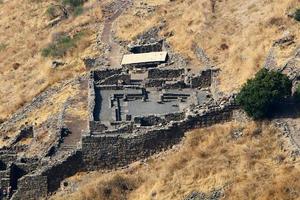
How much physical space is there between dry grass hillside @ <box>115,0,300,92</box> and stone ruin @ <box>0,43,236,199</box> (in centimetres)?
271

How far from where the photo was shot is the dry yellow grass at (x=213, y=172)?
32.5m

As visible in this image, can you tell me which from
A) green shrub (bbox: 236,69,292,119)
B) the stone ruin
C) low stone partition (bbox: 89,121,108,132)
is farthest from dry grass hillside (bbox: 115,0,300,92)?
low stone partition (bbox: 89,121,108,132)

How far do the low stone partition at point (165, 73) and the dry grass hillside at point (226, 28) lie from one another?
1839 mm

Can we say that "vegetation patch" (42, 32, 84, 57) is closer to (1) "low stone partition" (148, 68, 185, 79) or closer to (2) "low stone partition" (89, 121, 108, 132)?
(1) "low stone partition" (148, 68, 185, 79)

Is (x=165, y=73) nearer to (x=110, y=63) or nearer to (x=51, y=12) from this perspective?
(x=110, y=63)

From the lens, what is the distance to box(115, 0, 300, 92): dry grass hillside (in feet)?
153

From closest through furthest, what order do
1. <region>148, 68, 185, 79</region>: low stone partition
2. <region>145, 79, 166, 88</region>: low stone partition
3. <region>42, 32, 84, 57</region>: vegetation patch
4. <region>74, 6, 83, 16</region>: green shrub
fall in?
<region>145, 79, 166, 88</region>: low stone partition < <region>148, 68, 185, 79</region>: low stone partition < <region>42, 32, 84, 57</region>: vegetation patch < <region>74, 6, 83, 16</region>: green shrub

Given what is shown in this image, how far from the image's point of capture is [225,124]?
38281 mm

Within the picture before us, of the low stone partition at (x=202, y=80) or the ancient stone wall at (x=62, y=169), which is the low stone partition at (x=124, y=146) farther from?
the low stone partition at (x=202, y=80)

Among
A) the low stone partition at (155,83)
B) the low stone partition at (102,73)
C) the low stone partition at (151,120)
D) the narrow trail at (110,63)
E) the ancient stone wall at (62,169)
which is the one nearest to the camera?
the ancient stone wall at (62,169)

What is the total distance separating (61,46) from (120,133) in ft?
89.8

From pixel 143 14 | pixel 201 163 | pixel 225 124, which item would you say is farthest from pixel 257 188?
pixel 143 14

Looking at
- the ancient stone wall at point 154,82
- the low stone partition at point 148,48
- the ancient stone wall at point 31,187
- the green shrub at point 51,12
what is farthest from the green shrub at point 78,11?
the ancient stone wall at point 31,187

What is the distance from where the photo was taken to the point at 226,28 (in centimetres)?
5434
